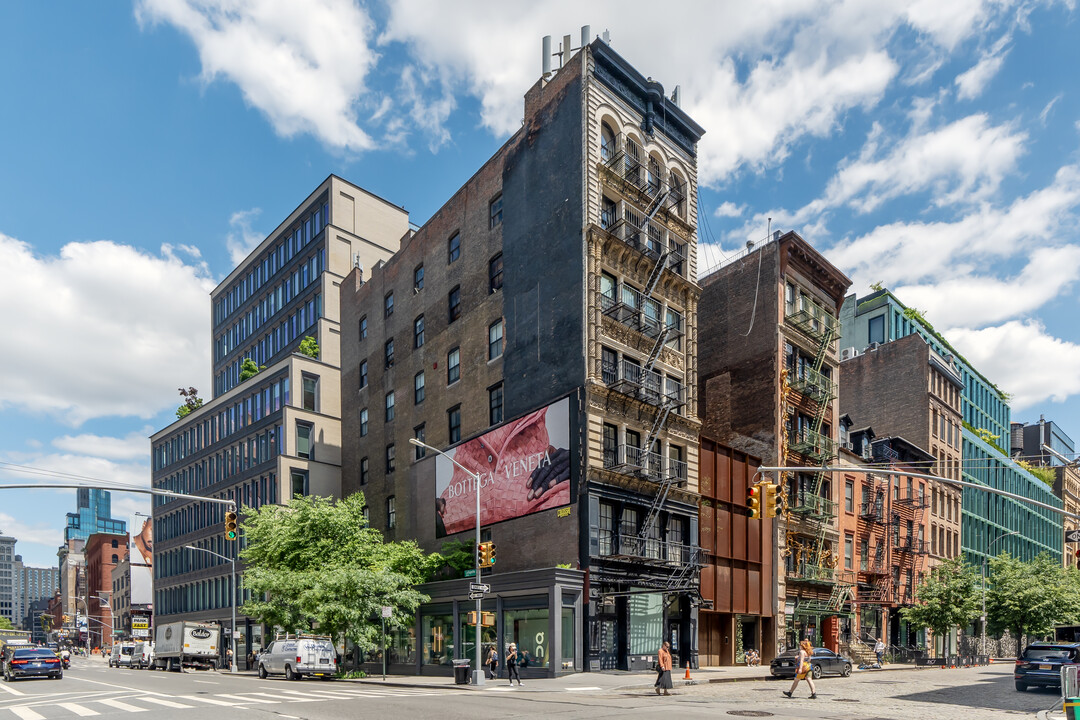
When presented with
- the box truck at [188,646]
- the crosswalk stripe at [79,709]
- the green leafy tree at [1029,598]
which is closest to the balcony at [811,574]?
the green leafy tree at [1029,598]

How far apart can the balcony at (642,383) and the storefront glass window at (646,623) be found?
9.25m

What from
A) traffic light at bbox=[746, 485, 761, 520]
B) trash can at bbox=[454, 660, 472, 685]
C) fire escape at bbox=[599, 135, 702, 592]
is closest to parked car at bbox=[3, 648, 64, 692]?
trash can at bbox=[454, 660, 472, 685]

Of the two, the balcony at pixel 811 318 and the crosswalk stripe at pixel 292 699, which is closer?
the crosswalk stripe at pixel 292 699

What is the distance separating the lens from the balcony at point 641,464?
37.2 meters

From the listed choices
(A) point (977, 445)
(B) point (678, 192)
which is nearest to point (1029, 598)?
(A) point (977, 445)

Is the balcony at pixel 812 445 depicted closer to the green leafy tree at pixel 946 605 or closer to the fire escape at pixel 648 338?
the fire escape at pixel 648 338

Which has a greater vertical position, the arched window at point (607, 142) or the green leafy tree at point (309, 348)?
the arched window at point (607, 142)

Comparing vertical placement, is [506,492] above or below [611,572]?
above

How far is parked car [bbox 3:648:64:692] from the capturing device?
3669 cm

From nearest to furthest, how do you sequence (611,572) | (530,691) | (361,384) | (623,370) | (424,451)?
1. (530,691)
2. (611,572)
3. (623,370)
4. (424,451)
5. (361,384)

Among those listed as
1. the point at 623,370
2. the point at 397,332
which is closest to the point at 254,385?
the point at 397,332

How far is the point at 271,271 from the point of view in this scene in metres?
77.8

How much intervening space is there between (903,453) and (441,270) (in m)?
39.0

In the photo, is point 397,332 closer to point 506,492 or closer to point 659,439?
point 506,492
